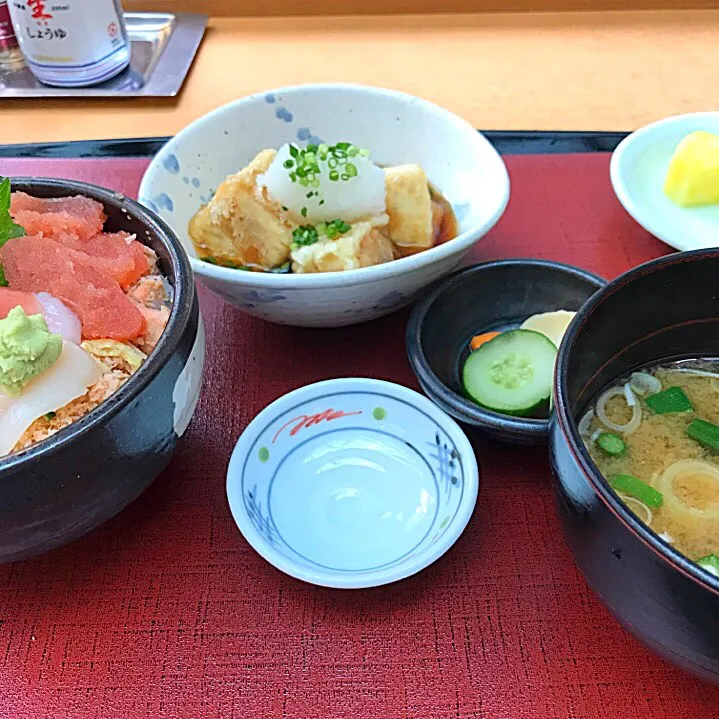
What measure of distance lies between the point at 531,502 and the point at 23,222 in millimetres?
803

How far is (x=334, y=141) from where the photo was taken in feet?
4.89

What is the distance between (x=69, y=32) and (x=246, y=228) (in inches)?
41.6

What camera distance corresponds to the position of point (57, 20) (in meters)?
1.79

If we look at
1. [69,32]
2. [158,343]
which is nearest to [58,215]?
[158,343]

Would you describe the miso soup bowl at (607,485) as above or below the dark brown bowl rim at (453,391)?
above

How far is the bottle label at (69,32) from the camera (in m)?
1.77

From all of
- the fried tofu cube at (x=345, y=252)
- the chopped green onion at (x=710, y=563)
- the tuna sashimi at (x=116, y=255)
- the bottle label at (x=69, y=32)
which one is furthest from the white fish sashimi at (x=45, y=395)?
the bottle label at (x=69, y=32)

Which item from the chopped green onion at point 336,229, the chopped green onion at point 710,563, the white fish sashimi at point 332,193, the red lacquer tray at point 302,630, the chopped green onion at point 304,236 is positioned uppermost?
the white fish sashimi at point 332,193

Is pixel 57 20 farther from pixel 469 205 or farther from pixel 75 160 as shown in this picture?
pixel 469 205

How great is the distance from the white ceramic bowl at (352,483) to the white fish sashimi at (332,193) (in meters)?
0.32

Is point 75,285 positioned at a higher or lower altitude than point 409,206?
higher

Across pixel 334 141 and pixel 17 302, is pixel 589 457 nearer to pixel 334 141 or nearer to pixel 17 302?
pixel 17 302

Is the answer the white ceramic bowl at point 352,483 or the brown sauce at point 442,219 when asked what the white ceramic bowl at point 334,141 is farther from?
the white ceramic bowl at point 352,483

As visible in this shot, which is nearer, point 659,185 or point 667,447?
point 667,447
